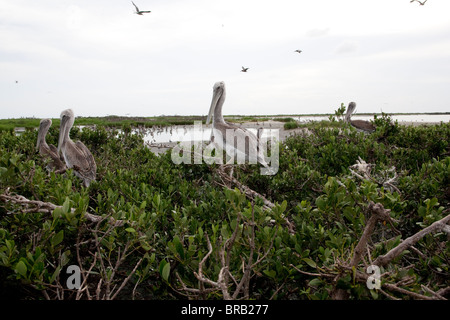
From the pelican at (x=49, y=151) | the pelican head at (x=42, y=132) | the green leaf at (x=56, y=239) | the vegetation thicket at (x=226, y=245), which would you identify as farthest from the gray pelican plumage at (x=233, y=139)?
the pelican head at (x=42, y=132)

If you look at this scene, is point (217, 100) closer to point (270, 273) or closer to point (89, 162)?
point (89, 162)

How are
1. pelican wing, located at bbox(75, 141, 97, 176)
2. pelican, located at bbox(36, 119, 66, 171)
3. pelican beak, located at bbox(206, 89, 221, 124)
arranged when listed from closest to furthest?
1. pelican wing, located at bbox(75, 141, 97, 176)
2. pelican, located at bbox(36, 119, 66, 171)
3. pelican beak, located at bbox(206, 89, 221, 124)

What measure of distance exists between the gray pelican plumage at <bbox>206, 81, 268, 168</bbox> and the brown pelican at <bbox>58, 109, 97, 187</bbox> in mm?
2553

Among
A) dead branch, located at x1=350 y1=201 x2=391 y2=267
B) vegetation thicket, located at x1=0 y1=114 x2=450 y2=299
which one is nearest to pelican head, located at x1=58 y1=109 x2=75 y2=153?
vegetation thicket, located at x1=0 y1=114 x2=450 y2=299

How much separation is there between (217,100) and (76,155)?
333 cm

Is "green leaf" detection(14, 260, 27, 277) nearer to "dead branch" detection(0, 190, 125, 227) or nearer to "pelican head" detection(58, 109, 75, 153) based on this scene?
"dead branch" detection(0, 190, 125, 227)

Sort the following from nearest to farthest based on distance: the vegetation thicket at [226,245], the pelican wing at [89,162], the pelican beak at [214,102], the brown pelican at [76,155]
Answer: the vegetation thicket at [226,245], the brown pelican at [76,155], the pelican wing at [89,162], the pelican beak at [214,102]

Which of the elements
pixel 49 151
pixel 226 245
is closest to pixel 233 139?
pixel 49 151

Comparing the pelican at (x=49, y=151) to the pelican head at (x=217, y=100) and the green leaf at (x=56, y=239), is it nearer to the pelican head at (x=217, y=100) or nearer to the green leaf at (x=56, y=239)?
the pelican head at (x=217, y=100)

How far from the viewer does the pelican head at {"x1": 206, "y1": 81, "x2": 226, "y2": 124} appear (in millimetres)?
7305

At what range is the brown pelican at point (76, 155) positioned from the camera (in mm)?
5715

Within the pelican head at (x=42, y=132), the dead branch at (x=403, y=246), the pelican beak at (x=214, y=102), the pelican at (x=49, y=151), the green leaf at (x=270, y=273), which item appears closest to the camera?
the dead branch at (x=403, y=246)

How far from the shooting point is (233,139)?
6289 millimetres

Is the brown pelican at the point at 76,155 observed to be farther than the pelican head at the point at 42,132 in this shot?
No
